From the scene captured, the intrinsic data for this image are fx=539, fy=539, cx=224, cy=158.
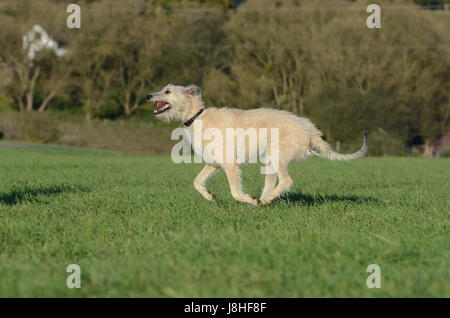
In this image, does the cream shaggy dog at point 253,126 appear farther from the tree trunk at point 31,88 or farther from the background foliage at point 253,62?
the tree trunk at point 31,88

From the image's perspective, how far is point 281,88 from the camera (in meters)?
53.6

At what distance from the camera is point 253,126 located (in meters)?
8.45

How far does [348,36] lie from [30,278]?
44236 millimetres

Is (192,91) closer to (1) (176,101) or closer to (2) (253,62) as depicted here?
(1) (176,101)

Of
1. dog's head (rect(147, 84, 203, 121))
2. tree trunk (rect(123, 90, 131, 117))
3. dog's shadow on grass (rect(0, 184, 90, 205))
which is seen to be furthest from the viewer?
tree trunk (rect(123, 90, 131, 117))

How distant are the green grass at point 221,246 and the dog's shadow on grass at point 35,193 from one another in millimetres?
91

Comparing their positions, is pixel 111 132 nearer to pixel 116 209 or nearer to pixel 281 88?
pixel 281 88

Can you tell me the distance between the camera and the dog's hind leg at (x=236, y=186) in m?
8.16

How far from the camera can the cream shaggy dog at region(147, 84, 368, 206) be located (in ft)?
27.7

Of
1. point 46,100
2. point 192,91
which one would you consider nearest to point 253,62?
point 46,100

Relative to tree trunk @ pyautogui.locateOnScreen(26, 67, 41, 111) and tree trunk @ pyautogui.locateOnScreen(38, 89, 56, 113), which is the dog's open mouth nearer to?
tree trunk @ pyautogui.locateOnScreen(38, 89, 56, 113)

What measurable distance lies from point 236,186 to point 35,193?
4607 mm

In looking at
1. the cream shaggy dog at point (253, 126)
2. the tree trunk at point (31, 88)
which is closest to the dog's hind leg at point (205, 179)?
the cream shaggy dog at point (253, 126)

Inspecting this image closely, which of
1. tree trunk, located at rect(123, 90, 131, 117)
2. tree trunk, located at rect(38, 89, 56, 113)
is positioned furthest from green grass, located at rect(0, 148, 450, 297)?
tree trunk, located at rect(123, 90, 131, 117)
